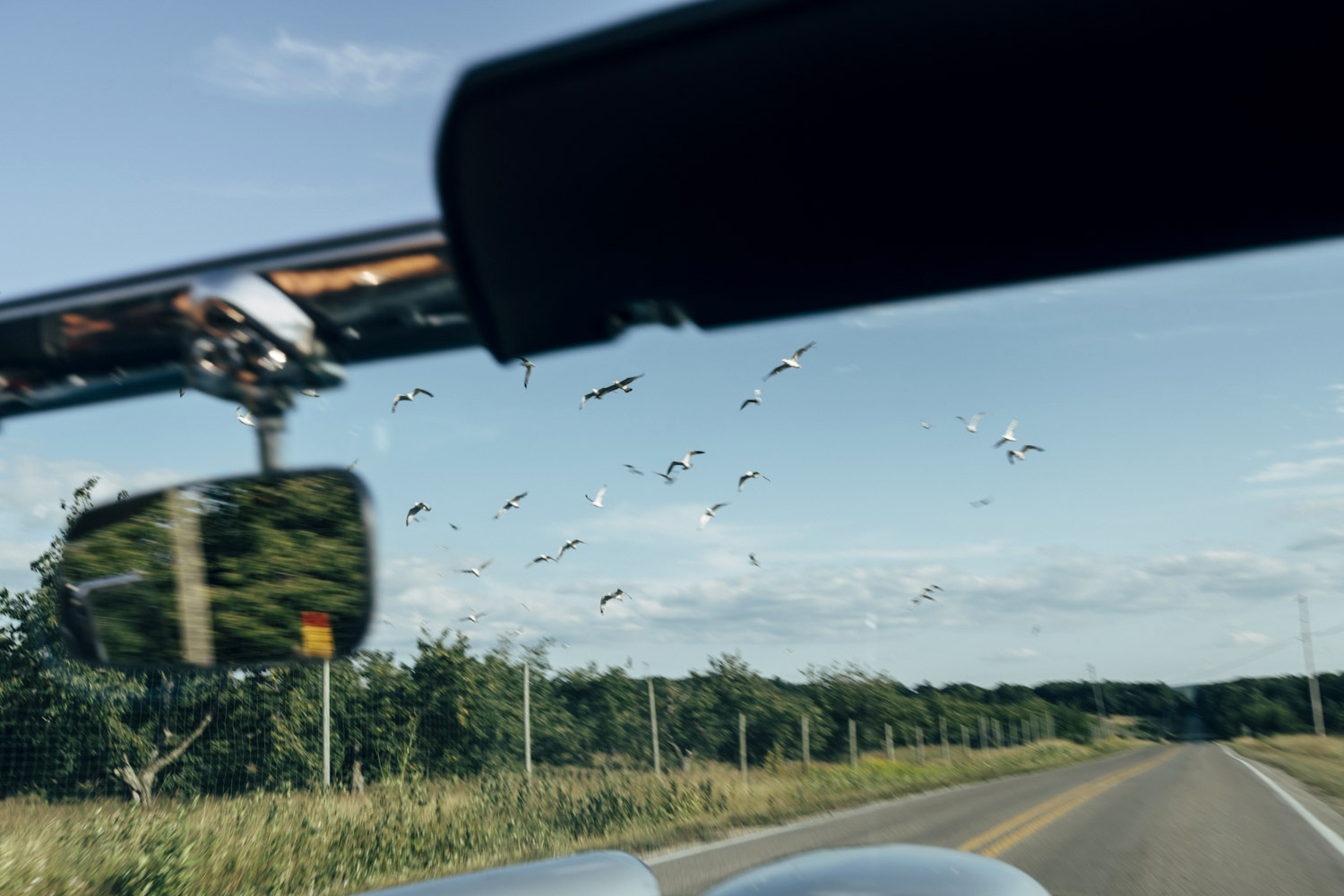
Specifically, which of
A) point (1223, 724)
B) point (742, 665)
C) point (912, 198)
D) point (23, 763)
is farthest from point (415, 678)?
point (1223, 724)

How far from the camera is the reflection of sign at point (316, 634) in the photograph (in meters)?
2.00

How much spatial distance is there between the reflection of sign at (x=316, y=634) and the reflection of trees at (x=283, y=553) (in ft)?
0.05

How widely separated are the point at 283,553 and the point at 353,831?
30.0 ft

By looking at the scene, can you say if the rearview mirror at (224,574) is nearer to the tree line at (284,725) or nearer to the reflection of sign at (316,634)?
the reflection of sign at (316,634)

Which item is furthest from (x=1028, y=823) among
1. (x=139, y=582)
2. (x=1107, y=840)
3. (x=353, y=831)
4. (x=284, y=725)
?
(x=139, y=582)

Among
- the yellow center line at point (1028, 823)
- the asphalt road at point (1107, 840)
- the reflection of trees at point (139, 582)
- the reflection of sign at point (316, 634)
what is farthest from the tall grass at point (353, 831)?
the reflection of sign at point (316, 634)

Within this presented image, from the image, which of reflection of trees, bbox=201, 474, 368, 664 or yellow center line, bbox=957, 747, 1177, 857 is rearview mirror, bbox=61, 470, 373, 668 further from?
yellow center line, bbox=957, 747, 1177, 857

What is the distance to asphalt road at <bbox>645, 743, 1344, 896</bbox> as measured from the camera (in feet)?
31.7

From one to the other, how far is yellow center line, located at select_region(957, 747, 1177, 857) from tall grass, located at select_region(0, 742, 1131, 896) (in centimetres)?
354

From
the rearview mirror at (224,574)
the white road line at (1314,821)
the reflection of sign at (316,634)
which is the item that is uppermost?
the rearview mirror at (224,574)

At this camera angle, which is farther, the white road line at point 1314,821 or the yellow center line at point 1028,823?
the white road line at point 1314,821

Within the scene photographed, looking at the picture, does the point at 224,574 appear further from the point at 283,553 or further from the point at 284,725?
the point at 284,725

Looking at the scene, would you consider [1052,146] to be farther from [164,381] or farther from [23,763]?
[23,763]

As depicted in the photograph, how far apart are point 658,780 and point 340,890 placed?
299 inches
